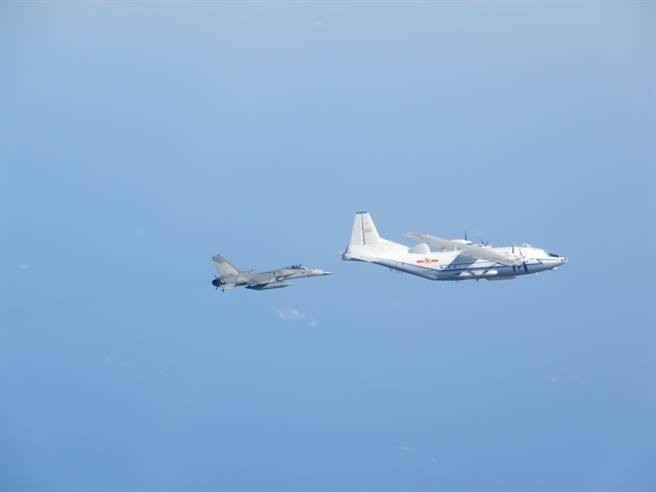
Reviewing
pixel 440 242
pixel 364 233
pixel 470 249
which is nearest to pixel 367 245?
pixel 364 233

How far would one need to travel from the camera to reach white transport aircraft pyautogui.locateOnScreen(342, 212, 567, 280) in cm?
10669

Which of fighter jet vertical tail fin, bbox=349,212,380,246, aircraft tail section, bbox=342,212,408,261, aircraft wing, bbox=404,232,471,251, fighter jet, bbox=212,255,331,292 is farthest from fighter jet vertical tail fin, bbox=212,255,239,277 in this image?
→ aircraft wing, bbox=404,232,471,251

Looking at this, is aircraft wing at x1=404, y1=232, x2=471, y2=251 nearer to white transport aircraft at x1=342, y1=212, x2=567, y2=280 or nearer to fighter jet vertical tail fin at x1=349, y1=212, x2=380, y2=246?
white transport aircraft at x1=342, y1=212, x2=567, y2=280

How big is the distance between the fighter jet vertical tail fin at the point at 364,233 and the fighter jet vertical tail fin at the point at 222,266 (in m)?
14.1

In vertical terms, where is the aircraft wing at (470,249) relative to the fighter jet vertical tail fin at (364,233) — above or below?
below

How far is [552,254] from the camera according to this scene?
109 meters

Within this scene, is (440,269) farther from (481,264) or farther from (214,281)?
(214,281)

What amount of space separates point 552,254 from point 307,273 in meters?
26.6

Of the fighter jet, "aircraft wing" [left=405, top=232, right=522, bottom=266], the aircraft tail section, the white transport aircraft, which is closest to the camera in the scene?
"aircraft wing" [left=405, top=232, right=522, bottom=266]

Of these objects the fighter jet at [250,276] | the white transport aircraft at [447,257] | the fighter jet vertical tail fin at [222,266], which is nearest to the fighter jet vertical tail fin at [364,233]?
the white transport aircraft at [447,257]

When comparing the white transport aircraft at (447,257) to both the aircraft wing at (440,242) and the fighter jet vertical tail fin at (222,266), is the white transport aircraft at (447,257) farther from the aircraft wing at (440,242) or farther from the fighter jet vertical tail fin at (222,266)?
the fighter jet vertical tail fin at (222,266)

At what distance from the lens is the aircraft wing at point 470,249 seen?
10575cm

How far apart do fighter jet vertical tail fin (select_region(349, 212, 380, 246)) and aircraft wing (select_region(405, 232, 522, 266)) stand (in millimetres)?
3958

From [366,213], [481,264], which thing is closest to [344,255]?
[366,213]
